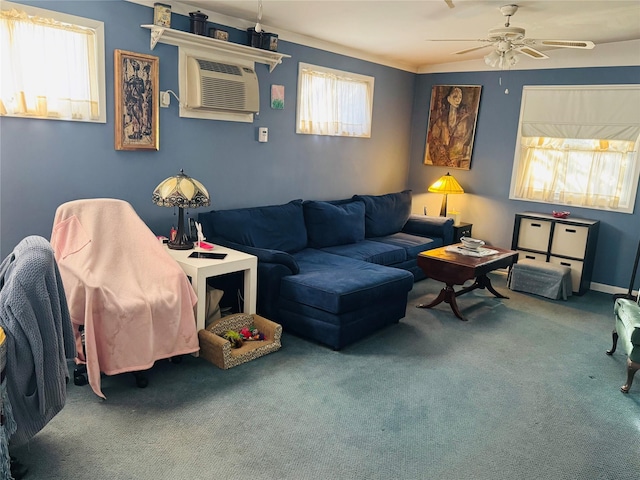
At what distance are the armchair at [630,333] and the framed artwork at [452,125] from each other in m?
3.00

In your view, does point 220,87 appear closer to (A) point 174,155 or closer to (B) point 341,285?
(A) point 174,155

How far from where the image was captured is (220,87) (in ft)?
12.6

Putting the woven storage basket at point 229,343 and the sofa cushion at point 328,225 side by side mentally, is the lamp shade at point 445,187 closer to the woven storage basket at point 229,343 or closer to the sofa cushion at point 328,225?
the sofa cushion at point 328,225

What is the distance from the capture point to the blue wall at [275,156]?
3.12 metres

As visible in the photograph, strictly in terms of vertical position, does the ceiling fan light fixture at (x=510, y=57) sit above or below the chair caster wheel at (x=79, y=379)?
above

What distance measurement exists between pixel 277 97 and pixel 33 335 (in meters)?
3.17

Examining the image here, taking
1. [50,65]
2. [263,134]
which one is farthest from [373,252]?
[50,65]

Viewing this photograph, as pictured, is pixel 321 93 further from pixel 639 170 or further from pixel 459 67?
pixel 639 170

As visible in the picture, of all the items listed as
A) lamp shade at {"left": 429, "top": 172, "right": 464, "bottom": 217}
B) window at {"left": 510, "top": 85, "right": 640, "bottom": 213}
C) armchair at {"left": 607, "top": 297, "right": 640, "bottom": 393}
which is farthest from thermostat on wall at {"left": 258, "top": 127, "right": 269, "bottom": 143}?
armchair at {"left": 607, "top": 297, "right": 640, "bottom": 393}

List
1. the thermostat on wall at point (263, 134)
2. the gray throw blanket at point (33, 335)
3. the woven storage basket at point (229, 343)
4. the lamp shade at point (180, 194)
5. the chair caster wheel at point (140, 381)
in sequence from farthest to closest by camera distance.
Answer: the thermostat on wall at point (263, 134) → the lamp shade at point (180, 194) → the woven storage basket at point (229, 343) → the chair caster wheel at point (140, 381) → the gray throw blanket at point (33, 335)

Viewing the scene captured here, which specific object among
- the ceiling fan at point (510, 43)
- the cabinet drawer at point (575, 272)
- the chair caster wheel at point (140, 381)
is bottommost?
the chair caster wheel at point (140, 381)

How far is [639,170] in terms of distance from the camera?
4.86m

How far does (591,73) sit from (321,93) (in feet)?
9.08

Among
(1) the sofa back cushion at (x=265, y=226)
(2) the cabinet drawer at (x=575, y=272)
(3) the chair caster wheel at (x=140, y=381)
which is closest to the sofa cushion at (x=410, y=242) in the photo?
(1) the sofa back cushion at (x=265, y=226)
